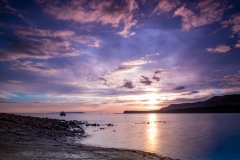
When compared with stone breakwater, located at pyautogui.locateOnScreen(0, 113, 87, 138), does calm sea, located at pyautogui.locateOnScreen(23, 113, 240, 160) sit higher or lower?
lower

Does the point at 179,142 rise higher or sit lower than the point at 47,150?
lower

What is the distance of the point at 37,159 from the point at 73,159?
2.49m

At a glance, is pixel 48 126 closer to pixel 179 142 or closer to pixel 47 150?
pixel 47 150

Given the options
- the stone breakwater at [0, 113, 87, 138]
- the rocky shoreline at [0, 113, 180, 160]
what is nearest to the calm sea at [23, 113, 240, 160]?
the stone breakwater at [0, 113, 87, 138]

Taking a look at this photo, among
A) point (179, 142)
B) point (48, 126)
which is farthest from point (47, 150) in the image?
point (179, 142)

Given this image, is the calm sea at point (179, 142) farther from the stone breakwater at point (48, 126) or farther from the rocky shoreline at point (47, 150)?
the rocky shoreline at point (47, 150)

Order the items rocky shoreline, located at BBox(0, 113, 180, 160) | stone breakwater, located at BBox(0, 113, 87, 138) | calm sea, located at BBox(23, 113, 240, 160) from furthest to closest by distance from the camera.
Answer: stone breakwater, located at BBox(0, 113, 87, 138) → calm sea, located at BBox(23, 113, 240, 160) → rocky shoreline, located at BBox(0, 113, 180, 160)

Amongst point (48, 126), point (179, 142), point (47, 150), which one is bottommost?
point (179, 142)

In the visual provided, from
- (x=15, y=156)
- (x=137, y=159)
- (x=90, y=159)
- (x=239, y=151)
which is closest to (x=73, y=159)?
(x=90, y=159)

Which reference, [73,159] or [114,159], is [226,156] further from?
[73,159]

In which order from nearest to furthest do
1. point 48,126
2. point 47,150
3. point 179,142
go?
point 47,150 < point 179,142 < point 48,126

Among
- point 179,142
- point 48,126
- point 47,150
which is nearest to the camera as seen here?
point 47,150

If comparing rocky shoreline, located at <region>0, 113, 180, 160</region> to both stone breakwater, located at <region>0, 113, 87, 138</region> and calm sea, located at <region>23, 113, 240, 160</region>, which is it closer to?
calm sea, located at <region>23, 113, 240, 160</region>

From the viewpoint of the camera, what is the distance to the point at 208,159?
2288 cm
